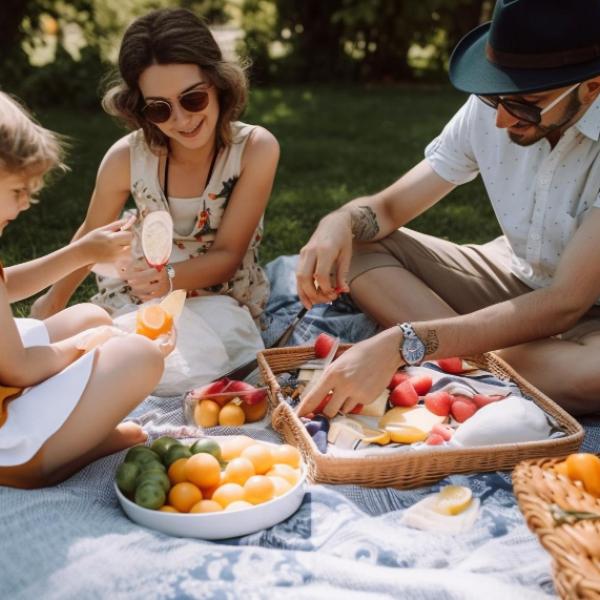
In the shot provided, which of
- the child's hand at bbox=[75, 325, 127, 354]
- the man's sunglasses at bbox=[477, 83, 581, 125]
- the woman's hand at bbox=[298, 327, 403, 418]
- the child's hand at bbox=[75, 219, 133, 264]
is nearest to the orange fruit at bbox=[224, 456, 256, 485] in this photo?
the woman's hand at bbox=[298, 327, 403, 418]

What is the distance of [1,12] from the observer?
10.1 metres

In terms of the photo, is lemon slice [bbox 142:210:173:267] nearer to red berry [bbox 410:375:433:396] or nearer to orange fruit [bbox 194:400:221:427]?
orange fruit [bbox 194:400:221:427]

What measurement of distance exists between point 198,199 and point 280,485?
1.45m

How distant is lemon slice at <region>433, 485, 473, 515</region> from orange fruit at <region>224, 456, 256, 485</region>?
0.49 meters

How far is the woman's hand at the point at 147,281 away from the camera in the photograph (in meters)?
2.96

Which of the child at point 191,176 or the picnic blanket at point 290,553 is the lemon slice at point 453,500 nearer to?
the picnic blanket at point 290,553

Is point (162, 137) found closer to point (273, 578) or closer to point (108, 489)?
point (108, 489)

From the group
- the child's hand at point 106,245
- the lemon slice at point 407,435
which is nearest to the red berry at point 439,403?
the lemon slice at point 407,435

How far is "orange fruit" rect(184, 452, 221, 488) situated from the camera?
7.07ft

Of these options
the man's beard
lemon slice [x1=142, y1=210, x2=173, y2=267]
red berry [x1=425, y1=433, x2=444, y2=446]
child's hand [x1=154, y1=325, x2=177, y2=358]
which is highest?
the man's beard

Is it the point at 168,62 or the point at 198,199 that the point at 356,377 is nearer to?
the point at 198,199

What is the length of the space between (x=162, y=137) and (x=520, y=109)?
141 cm

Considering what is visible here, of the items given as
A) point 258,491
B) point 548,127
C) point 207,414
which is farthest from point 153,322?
point 548,127

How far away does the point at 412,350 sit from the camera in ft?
8.16
